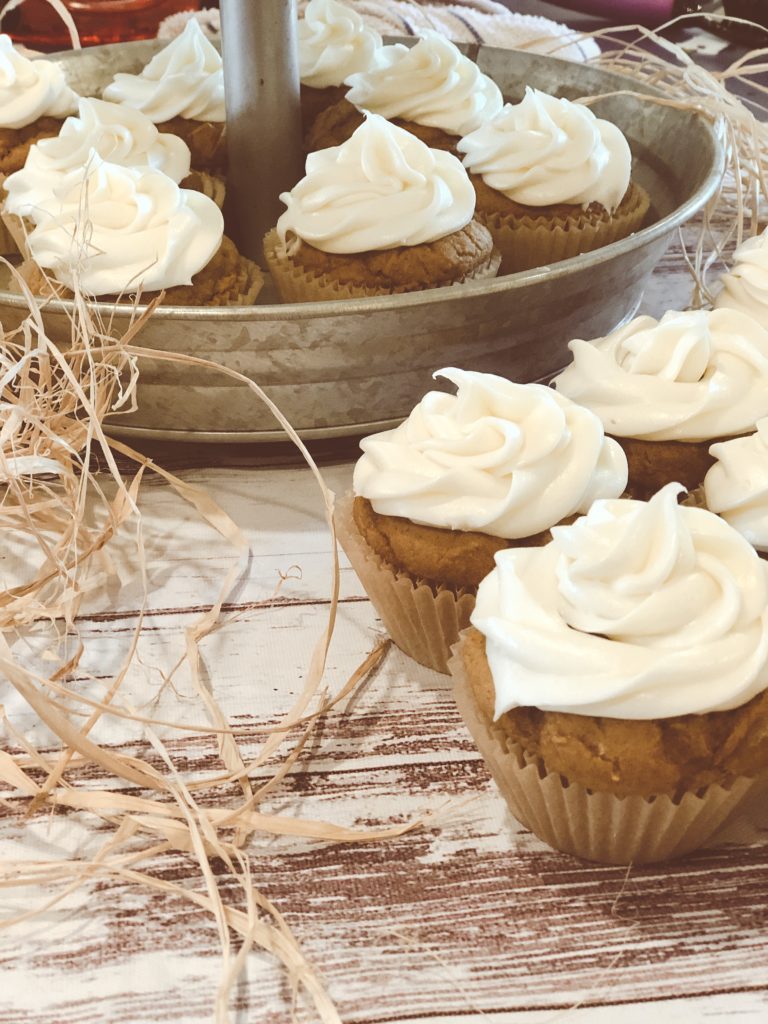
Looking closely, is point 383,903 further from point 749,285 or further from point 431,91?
point 431,91

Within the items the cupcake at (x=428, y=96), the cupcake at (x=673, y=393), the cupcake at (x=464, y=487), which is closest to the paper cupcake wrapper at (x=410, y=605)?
the cupcake at (x=464, y=487)

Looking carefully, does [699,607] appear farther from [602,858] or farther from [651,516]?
[602,858]

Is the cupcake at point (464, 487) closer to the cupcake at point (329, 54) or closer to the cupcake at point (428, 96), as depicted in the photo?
the cupcake at point (428, 96)

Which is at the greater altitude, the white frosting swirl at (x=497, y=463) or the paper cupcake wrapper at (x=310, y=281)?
the white frosting swirl at (x=497, y=463)

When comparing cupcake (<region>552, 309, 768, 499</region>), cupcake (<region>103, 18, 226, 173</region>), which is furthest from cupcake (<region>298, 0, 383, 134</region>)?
cupcake (<region>552, 309, 768, 499</region>)

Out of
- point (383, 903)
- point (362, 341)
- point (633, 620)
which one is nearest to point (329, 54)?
point (362, 341)

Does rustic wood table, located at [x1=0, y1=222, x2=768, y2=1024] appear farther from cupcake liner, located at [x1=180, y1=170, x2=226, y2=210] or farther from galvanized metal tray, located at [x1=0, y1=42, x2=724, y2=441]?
cupcake liner, located at [x1=180, y1=170, x2=226, y2=210]
